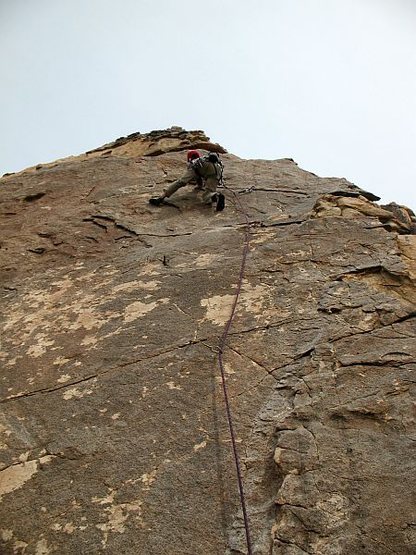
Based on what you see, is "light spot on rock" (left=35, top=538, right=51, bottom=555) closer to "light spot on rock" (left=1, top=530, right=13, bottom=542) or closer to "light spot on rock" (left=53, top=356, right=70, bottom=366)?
"light spot on rock" (left=1, top=530, right=13, bottom=542)

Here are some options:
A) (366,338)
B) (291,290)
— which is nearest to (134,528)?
(366,338)

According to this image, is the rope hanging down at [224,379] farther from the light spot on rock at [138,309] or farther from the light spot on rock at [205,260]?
the light spot on rock at [138,309]

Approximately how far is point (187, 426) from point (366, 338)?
1.59 m

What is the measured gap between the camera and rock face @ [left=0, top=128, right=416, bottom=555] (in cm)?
295

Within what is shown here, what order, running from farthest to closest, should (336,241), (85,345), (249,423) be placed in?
(336,241) → (85,345) → (249,423)

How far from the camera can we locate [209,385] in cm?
388

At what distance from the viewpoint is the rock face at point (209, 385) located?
2.95m

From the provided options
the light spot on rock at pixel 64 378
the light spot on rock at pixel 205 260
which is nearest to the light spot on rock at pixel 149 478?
the light spot on rock at pixel 64 378

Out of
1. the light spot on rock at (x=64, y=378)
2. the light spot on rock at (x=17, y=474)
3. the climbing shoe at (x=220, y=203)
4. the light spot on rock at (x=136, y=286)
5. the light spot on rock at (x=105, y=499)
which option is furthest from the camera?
the climbing shoe at (x=220, y=203)

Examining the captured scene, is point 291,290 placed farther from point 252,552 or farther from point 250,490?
point 252,552

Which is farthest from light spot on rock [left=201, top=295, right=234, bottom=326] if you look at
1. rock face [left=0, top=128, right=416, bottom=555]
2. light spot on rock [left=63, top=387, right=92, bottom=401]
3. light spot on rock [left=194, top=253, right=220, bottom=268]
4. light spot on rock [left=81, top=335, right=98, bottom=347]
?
light spot on rock [left=63, top=387, right=92, bottom=401]

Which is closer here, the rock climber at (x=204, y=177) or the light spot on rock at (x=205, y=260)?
the light spot on rock at (x=205, y=260)

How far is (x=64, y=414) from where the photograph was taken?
3795 mm

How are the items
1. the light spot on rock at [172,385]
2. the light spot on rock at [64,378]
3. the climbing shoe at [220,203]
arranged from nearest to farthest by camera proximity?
the light spot on rock at [172,385] < the light spot on rock at [64,378] < the climbing shoe at [220,203]
